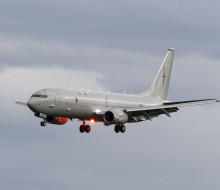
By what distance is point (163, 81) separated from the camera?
100 m

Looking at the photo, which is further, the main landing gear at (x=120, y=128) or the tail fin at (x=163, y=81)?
the tail fin at (x=163, y=81)

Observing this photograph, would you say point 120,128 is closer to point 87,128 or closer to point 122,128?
point 122,128

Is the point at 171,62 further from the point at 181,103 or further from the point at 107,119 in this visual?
the point at 107,119

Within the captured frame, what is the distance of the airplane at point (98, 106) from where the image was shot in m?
78.7

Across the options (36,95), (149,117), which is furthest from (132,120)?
(36,95)

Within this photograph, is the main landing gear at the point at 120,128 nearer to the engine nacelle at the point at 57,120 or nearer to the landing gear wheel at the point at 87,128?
the landing gear wheel at the point at 87,128

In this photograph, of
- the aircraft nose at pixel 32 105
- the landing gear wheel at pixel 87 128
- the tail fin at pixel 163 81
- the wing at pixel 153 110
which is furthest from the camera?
the tail fin at pixel 163 81

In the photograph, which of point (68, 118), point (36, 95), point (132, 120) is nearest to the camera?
point (36, 95)

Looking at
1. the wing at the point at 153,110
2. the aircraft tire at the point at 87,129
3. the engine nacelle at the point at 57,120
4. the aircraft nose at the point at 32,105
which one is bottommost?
the aircraft tire at the point at 87,129

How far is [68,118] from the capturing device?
3319 inches

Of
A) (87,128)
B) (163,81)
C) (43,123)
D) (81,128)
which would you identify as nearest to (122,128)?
(87,128)

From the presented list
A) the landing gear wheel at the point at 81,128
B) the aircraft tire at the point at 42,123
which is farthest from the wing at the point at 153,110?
the aircraft tire at the point at 42,123

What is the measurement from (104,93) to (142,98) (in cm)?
884

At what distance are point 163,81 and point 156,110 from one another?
508 inches
